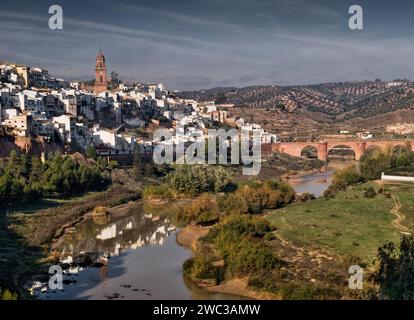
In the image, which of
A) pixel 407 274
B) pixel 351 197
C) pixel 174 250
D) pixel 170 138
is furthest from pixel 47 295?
pixel 170 138

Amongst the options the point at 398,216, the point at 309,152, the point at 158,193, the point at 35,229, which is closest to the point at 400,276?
the point at 398,216

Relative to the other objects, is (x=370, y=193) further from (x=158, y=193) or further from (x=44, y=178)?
(x=44, y=178)

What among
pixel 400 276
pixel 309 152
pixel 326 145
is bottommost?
pixel 400 276

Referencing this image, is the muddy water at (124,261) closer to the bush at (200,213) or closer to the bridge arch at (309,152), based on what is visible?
the bush at (200,213)

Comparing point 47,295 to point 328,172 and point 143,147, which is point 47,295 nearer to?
point 143,147

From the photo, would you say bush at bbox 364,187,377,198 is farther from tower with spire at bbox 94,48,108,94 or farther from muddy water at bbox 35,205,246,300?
tower with spire at bbox 94,48,108,94

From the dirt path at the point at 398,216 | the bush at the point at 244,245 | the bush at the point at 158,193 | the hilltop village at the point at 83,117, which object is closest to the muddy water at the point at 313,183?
the dirt path at the point at 398,216
